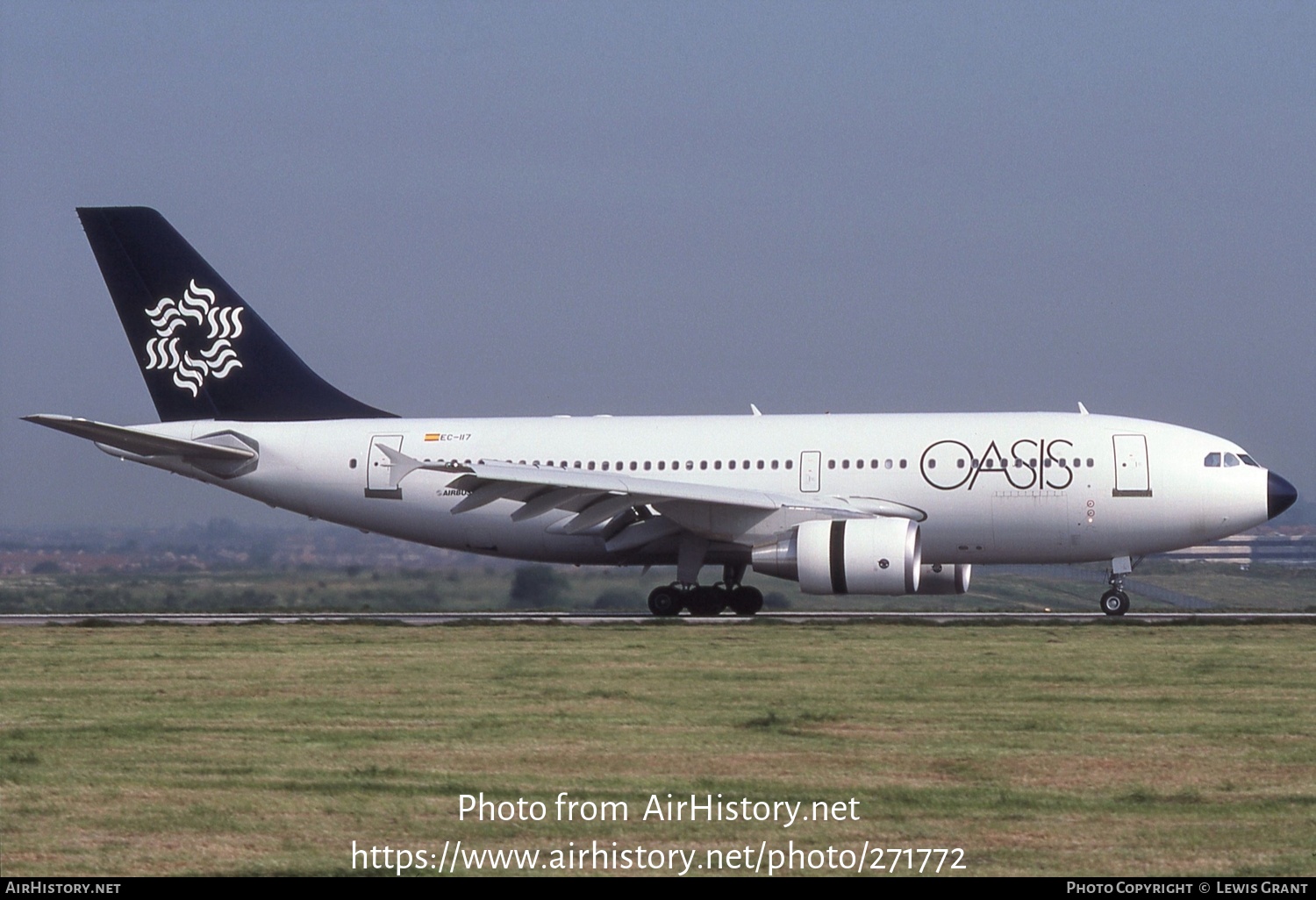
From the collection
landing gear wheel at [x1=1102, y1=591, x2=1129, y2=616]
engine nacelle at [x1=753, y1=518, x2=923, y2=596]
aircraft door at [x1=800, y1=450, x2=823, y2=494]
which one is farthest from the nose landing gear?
aircraft door at [x1=800, y1=450, x2=823, y2=494]

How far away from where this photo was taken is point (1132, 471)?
2766cm

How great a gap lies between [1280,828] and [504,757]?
17.7 feet

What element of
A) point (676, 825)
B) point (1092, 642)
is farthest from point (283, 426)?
point (676, 825)

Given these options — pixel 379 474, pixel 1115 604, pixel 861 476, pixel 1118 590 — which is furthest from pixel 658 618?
pixel 1118 590

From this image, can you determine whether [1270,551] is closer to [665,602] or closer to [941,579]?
[941,579]

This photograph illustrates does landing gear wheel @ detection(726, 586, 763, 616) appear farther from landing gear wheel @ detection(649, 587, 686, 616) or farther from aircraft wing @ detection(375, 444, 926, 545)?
aircraft wing @ detection(375, 444, 926, 545)

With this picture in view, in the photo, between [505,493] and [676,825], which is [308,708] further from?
[505,493]

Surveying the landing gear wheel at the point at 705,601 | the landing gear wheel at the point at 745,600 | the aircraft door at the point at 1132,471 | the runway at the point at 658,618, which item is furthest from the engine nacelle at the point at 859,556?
the aircraft door at the point at 1132,471

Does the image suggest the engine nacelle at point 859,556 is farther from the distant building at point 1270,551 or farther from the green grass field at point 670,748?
the distant building at point 1270,551

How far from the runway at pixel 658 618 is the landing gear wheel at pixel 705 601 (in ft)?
0.85

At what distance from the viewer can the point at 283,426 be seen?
3175cm

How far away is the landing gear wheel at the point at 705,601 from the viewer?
2920 cm

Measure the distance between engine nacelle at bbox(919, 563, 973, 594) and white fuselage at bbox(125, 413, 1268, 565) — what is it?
3.47 feet

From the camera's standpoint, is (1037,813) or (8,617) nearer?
(1037,813)
